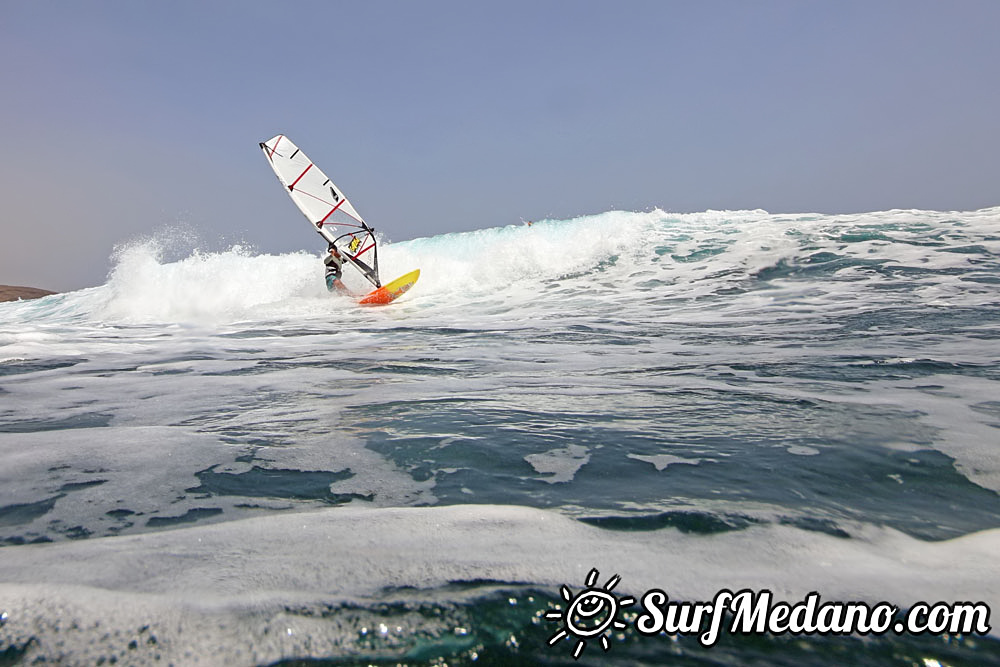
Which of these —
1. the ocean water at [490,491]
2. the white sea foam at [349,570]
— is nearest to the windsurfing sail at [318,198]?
the ocean water at [490,491]

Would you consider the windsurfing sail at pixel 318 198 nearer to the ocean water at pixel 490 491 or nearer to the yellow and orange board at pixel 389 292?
the yellow and orange board at pixel 389 292

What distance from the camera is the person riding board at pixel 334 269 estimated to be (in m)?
14.0

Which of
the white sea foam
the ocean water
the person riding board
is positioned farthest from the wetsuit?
the white sea foam

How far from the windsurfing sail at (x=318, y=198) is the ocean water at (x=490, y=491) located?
25.8ft

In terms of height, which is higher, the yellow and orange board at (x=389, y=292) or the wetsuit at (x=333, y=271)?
the wetsuit at (x=333, y=271)

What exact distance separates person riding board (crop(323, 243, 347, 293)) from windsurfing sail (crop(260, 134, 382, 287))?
0.55 ft

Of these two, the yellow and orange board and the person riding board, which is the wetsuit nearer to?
the person riding board

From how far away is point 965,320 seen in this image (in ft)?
19.6

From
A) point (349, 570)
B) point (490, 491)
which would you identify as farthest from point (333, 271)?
point (349, 570)

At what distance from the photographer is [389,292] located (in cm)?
1431

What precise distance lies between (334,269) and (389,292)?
1433mm

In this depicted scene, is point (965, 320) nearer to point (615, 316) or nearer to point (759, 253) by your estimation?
point (615, 316)

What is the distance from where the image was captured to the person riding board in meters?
14.0

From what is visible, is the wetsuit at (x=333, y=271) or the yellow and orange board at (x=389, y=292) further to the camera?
the wetsuit at (x=333, y=271)
